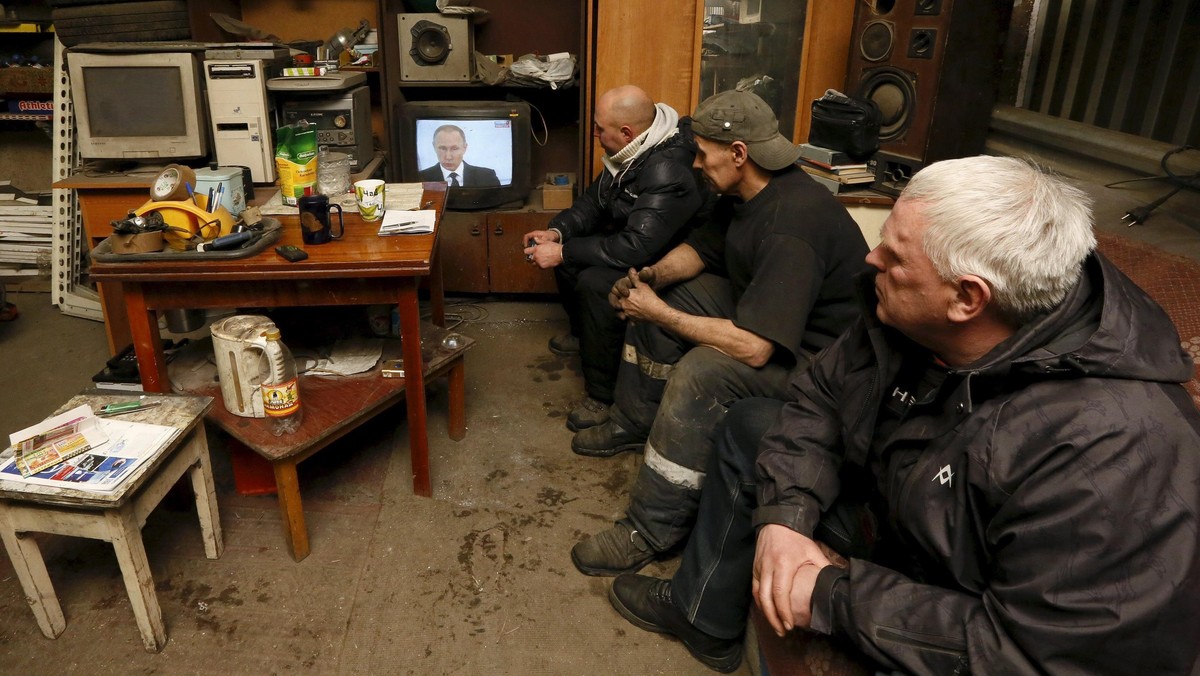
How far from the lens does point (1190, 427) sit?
102 cm

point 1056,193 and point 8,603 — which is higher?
point 1056,193

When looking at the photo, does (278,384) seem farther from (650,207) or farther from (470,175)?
(470,175)

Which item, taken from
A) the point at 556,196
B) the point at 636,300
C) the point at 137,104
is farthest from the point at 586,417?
the point at 137,104

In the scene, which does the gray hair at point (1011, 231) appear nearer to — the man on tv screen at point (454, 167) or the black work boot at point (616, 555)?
the black work boot at point (616, 555)

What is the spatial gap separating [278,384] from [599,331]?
1.16m

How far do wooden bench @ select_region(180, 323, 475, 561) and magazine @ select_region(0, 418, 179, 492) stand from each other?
0.21 m

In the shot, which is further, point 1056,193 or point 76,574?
point 76,574

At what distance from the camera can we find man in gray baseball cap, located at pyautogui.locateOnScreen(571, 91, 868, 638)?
74.3 inches

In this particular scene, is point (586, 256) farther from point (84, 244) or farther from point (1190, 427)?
point (84, 244)

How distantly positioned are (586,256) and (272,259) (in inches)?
48.2

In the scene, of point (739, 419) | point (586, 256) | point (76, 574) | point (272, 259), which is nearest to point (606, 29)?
point (586, 256)

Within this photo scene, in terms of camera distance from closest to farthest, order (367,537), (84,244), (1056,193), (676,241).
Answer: (1056,193) → (367,537) → (676,241) → (84,244)

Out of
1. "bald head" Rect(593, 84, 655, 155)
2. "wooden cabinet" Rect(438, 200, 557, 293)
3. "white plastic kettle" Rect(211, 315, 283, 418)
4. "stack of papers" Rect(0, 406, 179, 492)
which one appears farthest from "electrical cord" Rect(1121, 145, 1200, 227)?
"stack of papers" Rect(0, 406, 179, 492)

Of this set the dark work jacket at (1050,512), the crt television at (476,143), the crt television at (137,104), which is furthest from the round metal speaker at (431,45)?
the dark work jacket at (1050,512)
